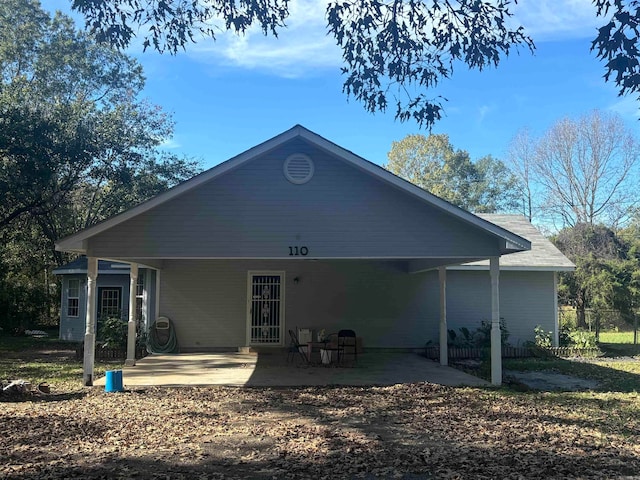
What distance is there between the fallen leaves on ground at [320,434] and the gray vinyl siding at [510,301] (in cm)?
615

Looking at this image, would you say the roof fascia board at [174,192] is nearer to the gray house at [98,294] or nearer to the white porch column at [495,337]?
the white porch column at [495,337]

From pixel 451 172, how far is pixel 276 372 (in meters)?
31.5

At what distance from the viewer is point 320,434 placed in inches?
251

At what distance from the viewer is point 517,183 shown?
1446 inches

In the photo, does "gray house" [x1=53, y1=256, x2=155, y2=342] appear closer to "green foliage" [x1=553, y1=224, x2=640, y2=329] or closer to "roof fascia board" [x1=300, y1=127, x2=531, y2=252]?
"roof fascia board" [x1=300, y1=127, x2=531, y2=252]

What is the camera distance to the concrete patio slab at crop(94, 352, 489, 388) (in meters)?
9.92

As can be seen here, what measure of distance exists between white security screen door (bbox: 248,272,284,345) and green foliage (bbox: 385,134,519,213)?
2634 cm

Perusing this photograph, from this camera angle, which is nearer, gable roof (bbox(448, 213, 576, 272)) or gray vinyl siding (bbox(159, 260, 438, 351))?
gray vinyl siding (bbox(159, 260, 438, 351))

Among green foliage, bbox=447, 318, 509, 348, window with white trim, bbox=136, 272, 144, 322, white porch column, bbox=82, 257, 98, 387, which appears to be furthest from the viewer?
window with white trim, bbox=136, 272, 144, 322

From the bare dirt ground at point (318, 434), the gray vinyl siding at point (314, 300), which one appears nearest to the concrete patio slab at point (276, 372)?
the bare dirt ground at point (318, 434)

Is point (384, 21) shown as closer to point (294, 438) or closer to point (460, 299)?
point (294, 438)

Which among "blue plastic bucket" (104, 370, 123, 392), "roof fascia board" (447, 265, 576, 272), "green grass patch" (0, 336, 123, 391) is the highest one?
"roof fascia board" (447, 265, 576, 272)

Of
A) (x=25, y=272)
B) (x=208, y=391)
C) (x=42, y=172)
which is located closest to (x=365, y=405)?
(x=208, y=391)

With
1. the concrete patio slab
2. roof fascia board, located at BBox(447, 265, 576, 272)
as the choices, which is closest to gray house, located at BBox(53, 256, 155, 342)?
the concrete patio slab
